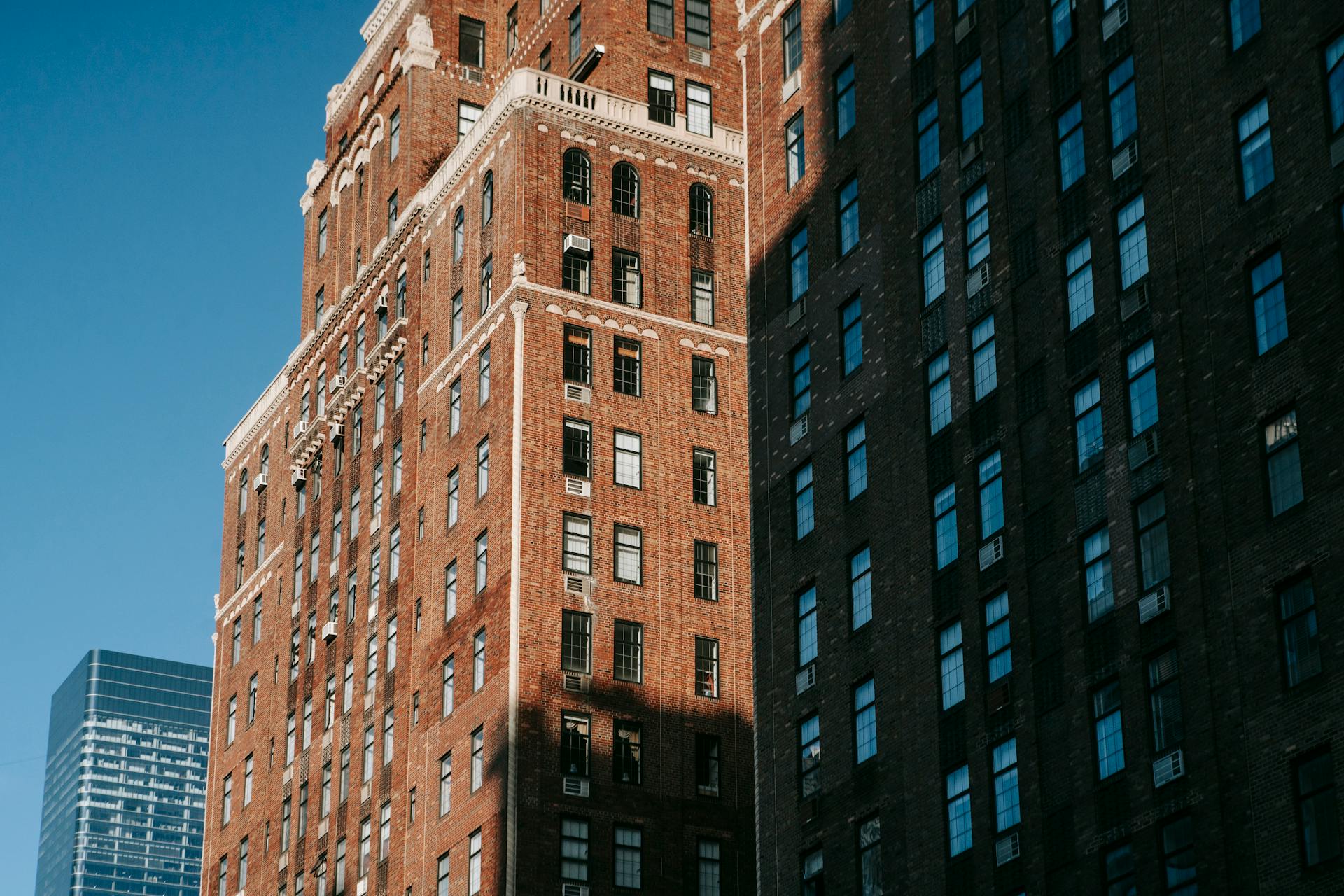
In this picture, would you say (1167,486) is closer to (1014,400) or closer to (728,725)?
(1014,400)

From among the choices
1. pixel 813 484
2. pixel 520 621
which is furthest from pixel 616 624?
pixel 813 484

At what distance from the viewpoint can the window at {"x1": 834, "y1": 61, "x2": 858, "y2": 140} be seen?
73.3m

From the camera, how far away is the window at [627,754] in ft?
280

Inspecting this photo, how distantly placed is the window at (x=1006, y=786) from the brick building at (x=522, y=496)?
2668 cm

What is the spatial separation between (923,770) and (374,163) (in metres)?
56.3

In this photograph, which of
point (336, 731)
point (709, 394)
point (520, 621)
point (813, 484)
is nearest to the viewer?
point (813, 484)

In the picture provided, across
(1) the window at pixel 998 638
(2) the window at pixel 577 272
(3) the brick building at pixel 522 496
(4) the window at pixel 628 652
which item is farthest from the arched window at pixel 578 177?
(1) the window at pixel 998 638

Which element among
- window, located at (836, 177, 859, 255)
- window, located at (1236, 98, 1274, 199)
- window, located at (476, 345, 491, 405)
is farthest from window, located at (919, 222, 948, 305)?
window, located at (476, 345, 491, 405)

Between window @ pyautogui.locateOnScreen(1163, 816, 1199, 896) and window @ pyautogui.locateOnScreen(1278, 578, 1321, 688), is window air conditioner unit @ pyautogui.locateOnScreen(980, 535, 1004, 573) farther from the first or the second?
window @ pyautogui.locateOnScreen(1278, 578, 1321, 688)

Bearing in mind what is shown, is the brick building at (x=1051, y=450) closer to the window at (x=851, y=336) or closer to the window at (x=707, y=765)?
the window at (x=851, y=336)

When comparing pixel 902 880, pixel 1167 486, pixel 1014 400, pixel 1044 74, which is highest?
pixel 1044 74

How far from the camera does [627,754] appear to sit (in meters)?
85.6

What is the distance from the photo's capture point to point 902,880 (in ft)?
204

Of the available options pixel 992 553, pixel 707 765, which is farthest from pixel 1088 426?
pixel 707 765
